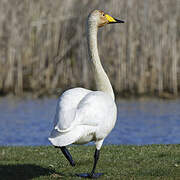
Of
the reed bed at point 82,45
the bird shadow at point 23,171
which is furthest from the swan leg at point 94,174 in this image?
the reed bed at point 82,45

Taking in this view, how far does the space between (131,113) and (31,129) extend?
4.31 m

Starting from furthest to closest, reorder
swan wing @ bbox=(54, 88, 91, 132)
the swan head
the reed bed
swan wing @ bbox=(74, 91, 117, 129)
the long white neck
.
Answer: the reed bed
the swan head
the long white neck
swan wing @ bbox=(74, 91, 117, 129)
swan wing @ bbox=(54, 88, 91, 132)

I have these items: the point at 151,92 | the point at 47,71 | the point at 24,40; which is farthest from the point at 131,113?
the point at 24,40

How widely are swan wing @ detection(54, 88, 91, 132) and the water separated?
6.87 metres

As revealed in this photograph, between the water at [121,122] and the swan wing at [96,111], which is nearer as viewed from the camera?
the swan wing at [96,111]

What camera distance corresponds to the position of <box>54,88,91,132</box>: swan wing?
6.31 metres

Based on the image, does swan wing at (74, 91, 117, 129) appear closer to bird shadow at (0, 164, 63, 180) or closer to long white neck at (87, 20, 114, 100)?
long white neck at (87, 20, 114, 100)

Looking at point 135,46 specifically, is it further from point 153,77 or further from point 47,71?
point 47,71

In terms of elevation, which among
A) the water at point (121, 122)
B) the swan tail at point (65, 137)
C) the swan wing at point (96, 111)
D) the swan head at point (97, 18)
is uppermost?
the swan head at point (97, 18)

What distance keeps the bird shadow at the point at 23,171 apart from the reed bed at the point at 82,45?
37.4 ft

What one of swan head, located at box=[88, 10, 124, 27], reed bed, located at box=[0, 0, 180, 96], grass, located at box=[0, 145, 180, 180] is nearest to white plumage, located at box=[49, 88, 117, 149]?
grass, located at box=[0, 145, 180, 180]

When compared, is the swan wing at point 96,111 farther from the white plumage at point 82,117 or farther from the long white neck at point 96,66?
the long white neck at point 96,66

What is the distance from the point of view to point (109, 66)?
1914 centimetres

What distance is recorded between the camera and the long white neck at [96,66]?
746cm
